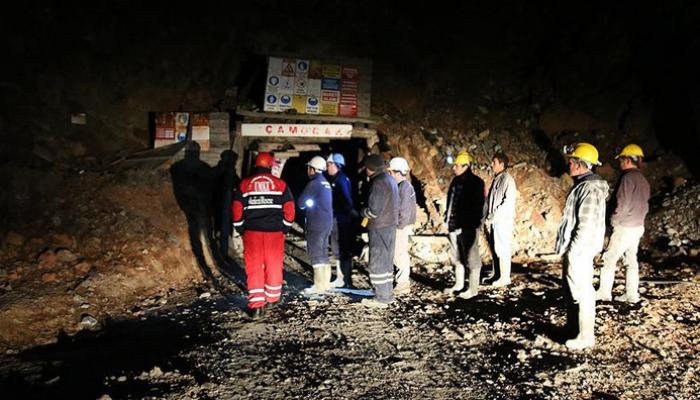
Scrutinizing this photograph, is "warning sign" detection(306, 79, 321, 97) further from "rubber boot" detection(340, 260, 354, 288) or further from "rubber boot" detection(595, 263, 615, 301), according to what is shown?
"rubber boot" detection(595, 263, 615, 301)

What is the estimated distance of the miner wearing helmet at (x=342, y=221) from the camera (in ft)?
24.8

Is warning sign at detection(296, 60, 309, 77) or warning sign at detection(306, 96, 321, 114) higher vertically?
warning sign at detection(296, 60, 309, 77)

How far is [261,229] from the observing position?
20.1ft

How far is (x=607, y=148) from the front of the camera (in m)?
13.1

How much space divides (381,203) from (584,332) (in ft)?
8.78

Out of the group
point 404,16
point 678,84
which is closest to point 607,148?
point 678,84

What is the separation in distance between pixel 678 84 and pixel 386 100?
7.74 meters

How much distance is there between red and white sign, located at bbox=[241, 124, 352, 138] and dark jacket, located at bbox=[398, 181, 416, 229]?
417 centimetres

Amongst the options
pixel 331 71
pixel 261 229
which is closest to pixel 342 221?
pixel 261 229

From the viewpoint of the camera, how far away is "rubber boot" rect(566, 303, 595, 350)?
4.98 metres

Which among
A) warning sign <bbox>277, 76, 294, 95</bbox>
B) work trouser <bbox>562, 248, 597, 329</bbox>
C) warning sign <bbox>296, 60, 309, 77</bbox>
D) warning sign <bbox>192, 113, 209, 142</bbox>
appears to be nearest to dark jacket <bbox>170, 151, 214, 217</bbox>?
warning sign <bbox>192, 113, 209, 142</bbox>

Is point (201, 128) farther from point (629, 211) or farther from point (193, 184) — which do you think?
point (629, 211)

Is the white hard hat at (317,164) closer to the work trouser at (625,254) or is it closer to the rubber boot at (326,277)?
the rubber boot at (326,277)

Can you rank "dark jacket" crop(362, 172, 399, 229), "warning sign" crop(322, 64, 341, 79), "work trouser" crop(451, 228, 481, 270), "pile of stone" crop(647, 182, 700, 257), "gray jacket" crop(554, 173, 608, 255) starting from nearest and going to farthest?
"gray jacket" crop(554, 173, 608, 255)
"dark jacket" crop(362, 172, 399, 229)
"work trouser" crop(451, 228, 481, 270)
"pile of stone" crop(647, 182, 700, 257)
"warning sign" crop(322, 64, 341, 79)
